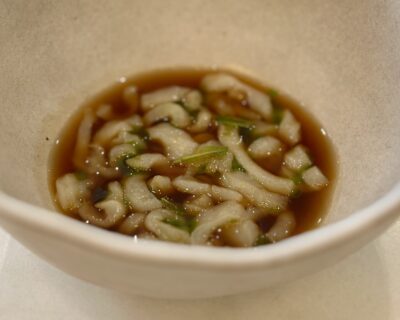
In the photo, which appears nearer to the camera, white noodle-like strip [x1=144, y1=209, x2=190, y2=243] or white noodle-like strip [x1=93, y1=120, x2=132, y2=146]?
white noodle-like strip [x1=144, y1=209, x2=190, y2=243]

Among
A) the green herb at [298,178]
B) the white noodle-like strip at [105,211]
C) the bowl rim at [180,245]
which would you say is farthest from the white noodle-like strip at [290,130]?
the bowl rim at [180,245]

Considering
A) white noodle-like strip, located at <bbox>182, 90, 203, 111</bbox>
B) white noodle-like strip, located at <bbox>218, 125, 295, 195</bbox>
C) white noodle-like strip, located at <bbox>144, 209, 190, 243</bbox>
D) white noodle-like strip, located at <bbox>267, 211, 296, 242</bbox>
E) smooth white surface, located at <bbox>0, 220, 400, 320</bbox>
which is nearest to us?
smooth white surface, located at <bbox>0, 220, 400, 320</bbox>

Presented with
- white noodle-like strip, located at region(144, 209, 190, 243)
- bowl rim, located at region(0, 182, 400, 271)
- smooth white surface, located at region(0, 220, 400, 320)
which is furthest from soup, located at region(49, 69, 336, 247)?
bowl rim, located at region(0, 182, 400, 271)

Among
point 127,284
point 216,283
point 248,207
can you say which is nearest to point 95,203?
point 248,207

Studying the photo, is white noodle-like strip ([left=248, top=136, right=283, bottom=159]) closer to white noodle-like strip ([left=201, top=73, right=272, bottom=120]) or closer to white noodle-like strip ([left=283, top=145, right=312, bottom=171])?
white noodle-like strip ([left=283, top=145, right=312, bottom=171])

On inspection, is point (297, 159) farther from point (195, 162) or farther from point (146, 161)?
point (146, 161)

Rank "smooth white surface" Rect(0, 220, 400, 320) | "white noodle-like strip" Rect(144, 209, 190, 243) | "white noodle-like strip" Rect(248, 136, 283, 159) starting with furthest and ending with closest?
"white noodle-like strip" Rect(248, 136, 283, 159)
"white noodle-like strip" Rect(144, 209, 190, 243)
"smooth white surface" Rect(0, 220, 400, 320)
